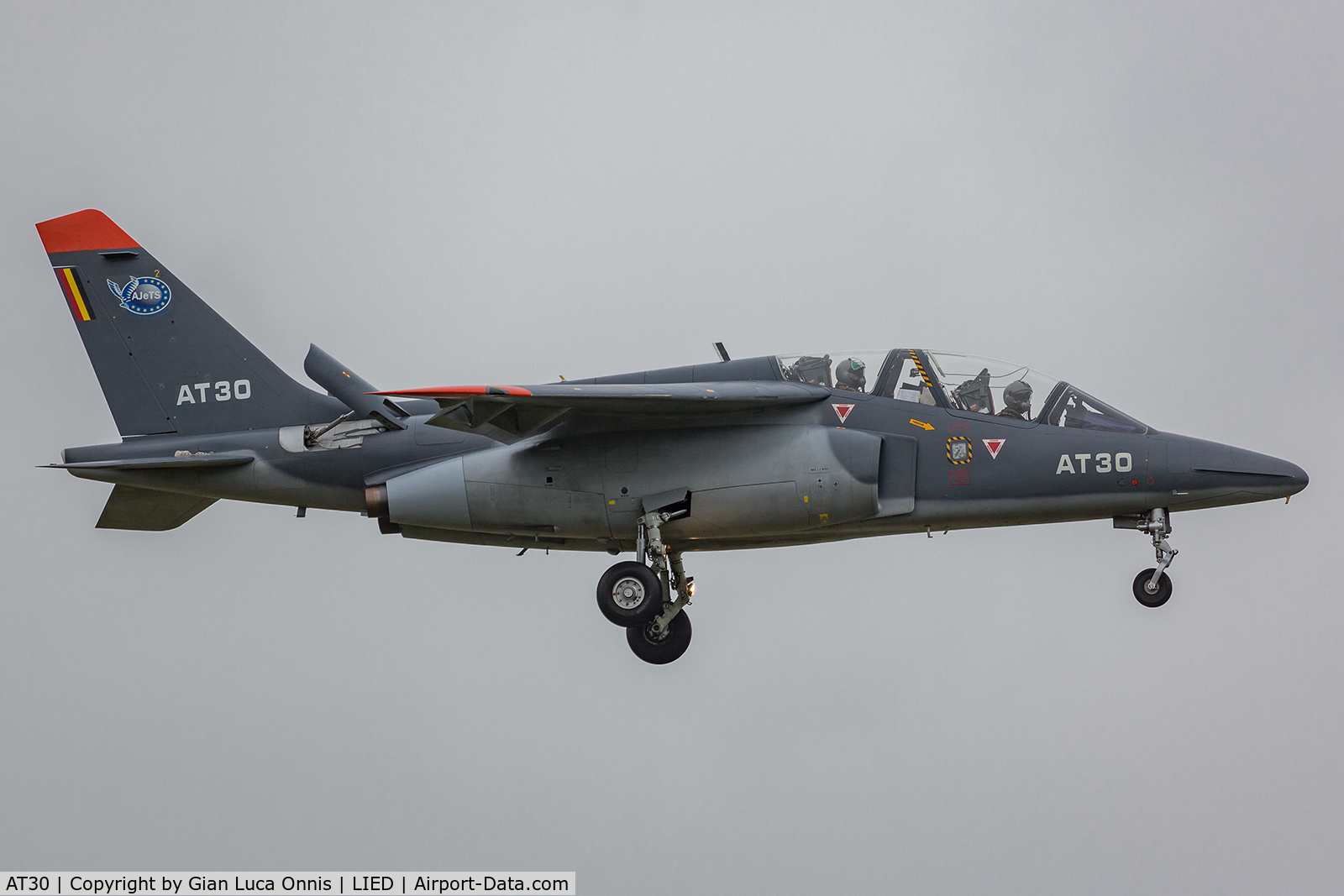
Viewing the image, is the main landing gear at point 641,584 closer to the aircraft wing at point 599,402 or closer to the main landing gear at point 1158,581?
the aircraft wing at point 599,402

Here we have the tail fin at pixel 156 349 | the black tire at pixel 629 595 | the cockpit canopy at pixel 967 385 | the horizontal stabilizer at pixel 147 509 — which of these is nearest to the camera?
the black tire at pixel 629 595

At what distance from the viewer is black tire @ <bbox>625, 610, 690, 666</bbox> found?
1900cm

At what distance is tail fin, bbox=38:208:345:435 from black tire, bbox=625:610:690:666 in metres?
4.96

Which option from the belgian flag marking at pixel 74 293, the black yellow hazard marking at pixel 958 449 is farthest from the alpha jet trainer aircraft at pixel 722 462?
the belgian flag marking at pixel 74 293

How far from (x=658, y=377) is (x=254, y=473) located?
5260 mm

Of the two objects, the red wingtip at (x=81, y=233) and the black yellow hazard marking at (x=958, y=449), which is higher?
the red wingtip at (x=81, y=233)

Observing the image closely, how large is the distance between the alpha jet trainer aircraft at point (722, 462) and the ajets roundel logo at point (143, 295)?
1867mm

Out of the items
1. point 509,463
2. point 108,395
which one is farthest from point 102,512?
point 509,463

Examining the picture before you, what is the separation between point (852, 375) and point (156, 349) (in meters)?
9.09

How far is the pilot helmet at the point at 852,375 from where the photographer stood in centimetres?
1723

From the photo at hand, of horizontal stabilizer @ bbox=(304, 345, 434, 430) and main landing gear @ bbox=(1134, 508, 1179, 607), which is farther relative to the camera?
horizontal stabilizer @ bbox=(304, 345, 434, 430)

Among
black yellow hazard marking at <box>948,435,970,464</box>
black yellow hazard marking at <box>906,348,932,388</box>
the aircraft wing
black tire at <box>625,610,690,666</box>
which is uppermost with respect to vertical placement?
black yellow hazard marking at <box>906,348,932,388</box>

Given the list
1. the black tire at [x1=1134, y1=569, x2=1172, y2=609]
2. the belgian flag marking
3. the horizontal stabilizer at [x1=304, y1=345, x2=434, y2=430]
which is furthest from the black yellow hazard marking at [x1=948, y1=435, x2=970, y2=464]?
the belgian flag marking

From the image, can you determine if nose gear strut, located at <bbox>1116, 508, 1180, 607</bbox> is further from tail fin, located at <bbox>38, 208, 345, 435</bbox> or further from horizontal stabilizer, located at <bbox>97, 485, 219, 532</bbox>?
horizontal stabilizer, located at <bbox>97, 485, 219, 532</bbox>
